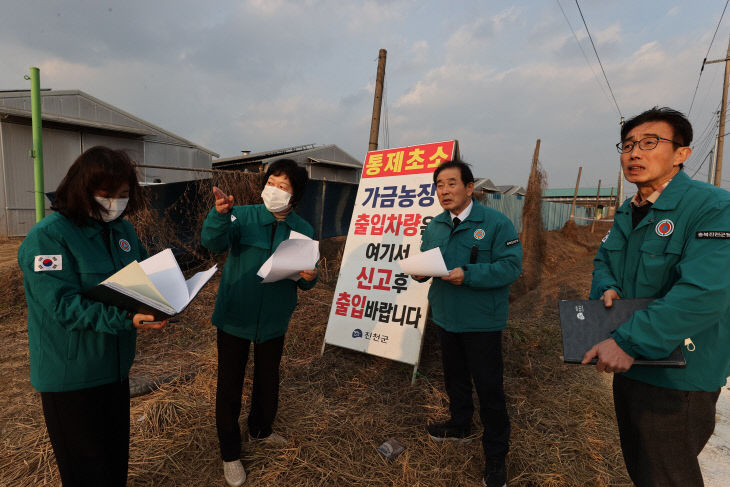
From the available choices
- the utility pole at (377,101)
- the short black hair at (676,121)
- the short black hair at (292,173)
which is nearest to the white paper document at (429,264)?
the short black hair at (292,173)

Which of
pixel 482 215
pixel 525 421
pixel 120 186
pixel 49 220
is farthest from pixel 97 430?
pixel 525 421

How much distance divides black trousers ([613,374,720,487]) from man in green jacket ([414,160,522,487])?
780mm

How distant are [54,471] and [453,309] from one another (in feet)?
8.33

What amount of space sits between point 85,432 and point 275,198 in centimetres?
133

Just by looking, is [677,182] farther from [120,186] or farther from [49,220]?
[49,220]

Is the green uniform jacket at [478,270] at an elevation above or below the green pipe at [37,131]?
below

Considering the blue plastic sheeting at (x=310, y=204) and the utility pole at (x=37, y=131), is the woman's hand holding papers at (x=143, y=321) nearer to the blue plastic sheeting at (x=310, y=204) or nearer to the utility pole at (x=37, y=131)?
the utility pole at (x=37, y=131)

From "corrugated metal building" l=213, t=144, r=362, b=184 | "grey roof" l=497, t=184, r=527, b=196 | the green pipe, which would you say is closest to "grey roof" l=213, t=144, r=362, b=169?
"corrugated metal building" l=213, t=144, r=362, b=184

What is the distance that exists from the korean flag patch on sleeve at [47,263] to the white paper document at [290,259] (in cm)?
77

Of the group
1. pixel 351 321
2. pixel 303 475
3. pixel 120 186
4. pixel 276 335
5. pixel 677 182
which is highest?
pixel 677 182

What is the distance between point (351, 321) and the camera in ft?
11.9

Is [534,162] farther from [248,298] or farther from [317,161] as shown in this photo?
[248,298]

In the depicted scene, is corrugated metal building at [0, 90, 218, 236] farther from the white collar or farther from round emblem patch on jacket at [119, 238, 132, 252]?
the white collar

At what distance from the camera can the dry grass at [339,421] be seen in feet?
7.22
